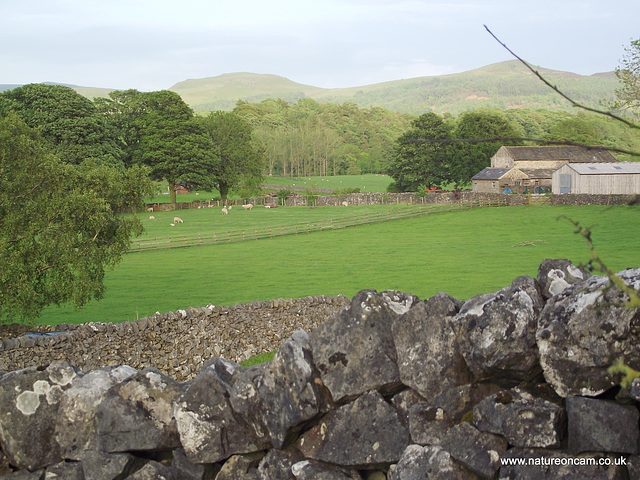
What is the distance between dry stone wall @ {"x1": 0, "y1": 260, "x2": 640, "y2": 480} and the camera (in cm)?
286

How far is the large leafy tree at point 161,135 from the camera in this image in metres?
65.9

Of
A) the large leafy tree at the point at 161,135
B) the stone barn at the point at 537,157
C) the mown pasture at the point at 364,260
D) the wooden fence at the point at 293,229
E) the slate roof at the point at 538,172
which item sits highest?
the large leafy tree at the point at 161,135

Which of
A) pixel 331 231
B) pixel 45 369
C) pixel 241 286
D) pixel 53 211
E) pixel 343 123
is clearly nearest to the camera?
pixel 45 369

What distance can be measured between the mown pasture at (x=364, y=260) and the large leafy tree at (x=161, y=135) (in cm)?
1488

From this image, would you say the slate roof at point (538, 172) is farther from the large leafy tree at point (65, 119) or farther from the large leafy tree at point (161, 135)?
the large leafy tree at point (65, 119)

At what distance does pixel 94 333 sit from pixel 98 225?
134 inches

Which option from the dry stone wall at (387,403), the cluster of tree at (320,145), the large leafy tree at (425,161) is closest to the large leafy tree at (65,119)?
the large leafy tree at (425,161)

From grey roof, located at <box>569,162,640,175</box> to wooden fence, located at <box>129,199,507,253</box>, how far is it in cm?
726

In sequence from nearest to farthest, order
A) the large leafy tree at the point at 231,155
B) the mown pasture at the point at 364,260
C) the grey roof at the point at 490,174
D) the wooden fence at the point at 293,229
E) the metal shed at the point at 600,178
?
1. the mown pasture at the point at 364,260
2. the wooden fence at the point at 293,229
3. the metal shed at the point at 600,178
4. the grey roof at the point at 490,174
5. the large leafy tree at the point at 231,155

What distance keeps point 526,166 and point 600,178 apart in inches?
746

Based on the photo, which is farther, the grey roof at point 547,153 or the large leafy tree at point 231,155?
the grey roof at point 547,153

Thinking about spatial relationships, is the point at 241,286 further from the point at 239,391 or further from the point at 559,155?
the point at 559,155

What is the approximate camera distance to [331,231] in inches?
1839

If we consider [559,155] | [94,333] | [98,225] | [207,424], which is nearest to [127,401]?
[207,424]
